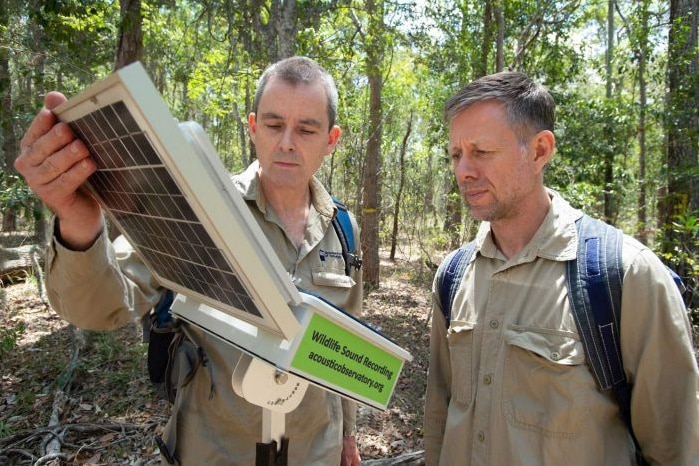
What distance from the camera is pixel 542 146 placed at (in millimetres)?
1790

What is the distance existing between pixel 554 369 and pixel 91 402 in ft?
16.6

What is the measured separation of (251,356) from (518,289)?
1040 millimetres

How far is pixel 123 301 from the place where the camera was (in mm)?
1503

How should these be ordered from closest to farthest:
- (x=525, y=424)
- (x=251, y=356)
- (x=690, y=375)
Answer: (x=251, y=356)
(x=690, y=375)
(x=525, y=424)

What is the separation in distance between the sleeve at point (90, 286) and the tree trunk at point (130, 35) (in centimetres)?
545

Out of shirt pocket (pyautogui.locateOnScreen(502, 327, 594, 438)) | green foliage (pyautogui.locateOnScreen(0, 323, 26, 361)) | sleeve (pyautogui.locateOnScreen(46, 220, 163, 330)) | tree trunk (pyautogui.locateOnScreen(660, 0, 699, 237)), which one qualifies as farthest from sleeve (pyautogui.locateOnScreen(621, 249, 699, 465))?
tree trunk (pyautogui.locateOnScreen(660, 0, 699, 237))

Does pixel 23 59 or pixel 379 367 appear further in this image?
pixel 23 59

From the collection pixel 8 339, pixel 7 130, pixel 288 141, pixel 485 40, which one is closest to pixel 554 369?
pixel 288 141

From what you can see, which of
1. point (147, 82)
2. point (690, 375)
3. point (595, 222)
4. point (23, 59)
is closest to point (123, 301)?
point (147, 82)

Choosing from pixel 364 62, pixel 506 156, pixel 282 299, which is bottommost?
pixel 282 299

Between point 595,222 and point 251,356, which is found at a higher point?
point 595,222

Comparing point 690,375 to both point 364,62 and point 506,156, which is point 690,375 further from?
point 364,62

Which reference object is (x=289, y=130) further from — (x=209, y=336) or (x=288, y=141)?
(x=209, y=336)

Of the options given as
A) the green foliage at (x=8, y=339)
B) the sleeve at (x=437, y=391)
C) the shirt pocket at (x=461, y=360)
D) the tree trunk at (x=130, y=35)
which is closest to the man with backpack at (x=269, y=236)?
the sleeve at (x=437, y=391)
